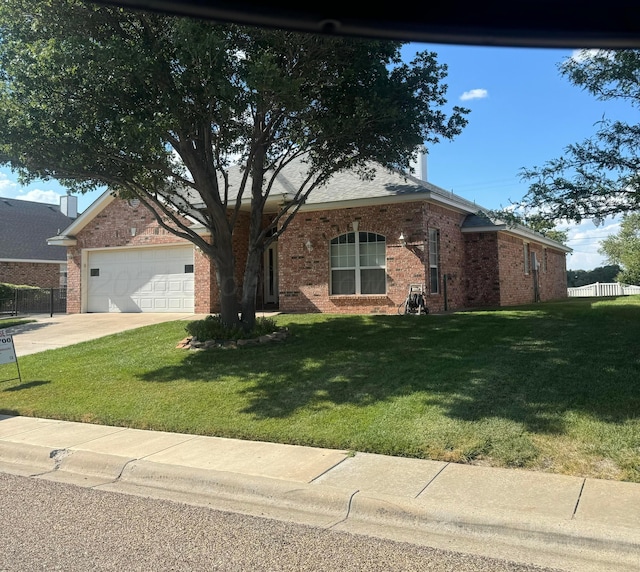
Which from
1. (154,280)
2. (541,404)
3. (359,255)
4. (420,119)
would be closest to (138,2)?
(541,404)

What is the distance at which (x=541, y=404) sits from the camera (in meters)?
6.70

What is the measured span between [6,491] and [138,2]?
5.23 m

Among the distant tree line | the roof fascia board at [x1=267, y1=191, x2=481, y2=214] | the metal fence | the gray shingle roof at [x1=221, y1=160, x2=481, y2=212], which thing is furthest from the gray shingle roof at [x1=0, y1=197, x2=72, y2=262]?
the distant tree line

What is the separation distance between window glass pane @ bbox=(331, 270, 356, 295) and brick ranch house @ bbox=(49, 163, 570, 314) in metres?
0.03

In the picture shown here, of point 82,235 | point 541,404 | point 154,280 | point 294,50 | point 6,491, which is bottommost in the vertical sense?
point 6,491

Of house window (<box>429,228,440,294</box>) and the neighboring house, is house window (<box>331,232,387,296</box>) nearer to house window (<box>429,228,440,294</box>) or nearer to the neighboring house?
house window (<box>429,228,440,294</box>)

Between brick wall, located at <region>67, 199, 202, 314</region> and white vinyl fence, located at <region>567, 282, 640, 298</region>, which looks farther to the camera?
white vinyl fence, located at <region>567, 282, 640, 298</region>

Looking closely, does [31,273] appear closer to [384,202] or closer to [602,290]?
[384,202]

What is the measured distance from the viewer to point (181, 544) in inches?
164

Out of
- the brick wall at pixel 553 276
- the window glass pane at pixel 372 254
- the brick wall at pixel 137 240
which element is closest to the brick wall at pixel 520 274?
the brick wall at pixel 553 276

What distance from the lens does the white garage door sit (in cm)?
1944

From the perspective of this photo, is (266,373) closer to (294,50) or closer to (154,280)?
(294,50)

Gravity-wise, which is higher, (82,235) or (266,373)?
(82,235)

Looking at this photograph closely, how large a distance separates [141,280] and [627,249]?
3862 cm
